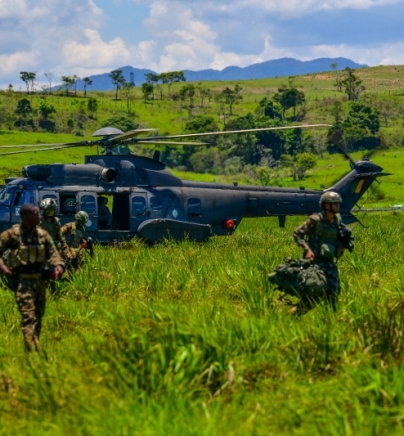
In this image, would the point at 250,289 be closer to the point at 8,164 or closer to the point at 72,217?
the point at 72,217

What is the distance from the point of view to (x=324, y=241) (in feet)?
31.7

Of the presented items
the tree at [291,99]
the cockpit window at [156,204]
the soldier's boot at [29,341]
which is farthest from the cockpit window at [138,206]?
the tree at [291,99]

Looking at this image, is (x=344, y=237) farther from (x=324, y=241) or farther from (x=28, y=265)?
(x=28, y=265)

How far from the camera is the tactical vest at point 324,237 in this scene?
31.5 feet

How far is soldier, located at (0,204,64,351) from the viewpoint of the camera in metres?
8.30

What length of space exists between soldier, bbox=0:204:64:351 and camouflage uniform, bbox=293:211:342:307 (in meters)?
3.16

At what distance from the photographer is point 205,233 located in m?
19.3

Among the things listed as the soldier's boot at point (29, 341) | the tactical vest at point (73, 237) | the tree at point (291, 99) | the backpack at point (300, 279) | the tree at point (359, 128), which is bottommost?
the tree at point (359, 128)

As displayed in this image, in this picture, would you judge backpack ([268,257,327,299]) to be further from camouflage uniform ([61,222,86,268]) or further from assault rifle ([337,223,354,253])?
camouflage uniform ([61,222,86,268])

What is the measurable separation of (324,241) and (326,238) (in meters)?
0.04

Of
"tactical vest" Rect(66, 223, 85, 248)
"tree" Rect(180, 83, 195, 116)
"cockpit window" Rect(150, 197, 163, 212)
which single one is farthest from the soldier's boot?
"tree" Rect(180, 83, 195, 116)

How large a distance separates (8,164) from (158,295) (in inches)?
2245

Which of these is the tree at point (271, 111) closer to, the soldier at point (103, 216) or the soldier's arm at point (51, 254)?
the soldier at point (103, 216)

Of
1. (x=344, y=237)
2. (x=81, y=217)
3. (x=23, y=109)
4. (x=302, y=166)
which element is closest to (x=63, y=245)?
(x=81, y=217)
